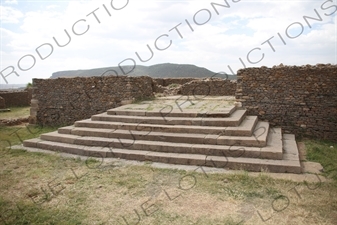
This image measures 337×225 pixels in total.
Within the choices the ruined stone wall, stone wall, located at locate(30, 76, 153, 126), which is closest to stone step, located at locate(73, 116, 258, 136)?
stone wall, located at locate(30, 76, 153, 126)

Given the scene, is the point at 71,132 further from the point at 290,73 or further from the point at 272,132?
the point at 290,73

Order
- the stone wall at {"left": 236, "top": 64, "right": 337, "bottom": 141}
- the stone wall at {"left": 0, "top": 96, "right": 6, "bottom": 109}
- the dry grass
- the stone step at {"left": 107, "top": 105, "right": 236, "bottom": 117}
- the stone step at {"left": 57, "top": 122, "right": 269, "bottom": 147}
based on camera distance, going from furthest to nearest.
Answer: the stone wall at {"left": 0, "top": 96, "right": 6, "bottom": 109}, the stone wall at {"left": 236, "top": 64, "right": 337, "bottom": 141}, the stone step at {"left": 107, "top": 105, "right": 236, "bottom": 117}, the stone step at {"left": 57, "top": 122, "right": 269, "bottom": 147}, the dry grass

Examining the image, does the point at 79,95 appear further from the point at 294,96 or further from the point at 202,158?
the point at 294,96

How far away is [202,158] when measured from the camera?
5348mm

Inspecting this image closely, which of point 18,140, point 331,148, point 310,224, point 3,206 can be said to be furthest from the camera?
point 18,140

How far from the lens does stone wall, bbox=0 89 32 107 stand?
17608 mm

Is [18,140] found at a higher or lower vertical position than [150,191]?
higher

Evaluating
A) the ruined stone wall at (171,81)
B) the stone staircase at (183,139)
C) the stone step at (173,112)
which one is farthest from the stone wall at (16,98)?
the stone step at (173,112)

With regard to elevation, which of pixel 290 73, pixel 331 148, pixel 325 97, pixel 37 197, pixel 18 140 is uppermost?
pixel 18 140

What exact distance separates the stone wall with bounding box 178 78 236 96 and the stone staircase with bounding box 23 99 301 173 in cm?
512

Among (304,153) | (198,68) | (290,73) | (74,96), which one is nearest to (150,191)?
Answer: (304,153)

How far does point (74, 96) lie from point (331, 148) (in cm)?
878

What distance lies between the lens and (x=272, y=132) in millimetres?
6918

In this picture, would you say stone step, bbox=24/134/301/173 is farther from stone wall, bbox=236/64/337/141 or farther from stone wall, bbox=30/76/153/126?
stone wall, bbox=30/76/153/126
